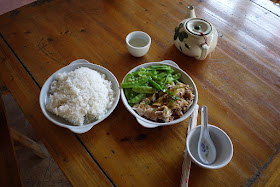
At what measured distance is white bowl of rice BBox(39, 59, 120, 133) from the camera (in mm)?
992

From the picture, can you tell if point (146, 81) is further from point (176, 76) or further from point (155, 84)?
point (176, 76)

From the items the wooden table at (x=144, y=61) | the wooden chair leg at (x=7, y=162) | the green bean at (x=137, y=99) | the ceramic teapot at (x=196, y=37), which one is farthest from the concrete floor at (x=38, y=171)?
the ceramic teapot at (x=196, y=37)

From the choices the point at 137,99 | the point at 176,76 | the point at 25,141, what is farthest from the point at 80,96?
the point at 25,141

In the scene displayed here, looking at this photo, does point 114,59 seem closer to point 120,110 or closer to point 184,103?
point 120,110

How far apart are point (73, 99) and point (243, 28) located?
1264 mm

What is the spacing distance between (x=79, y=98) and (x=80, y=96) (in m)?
0.01

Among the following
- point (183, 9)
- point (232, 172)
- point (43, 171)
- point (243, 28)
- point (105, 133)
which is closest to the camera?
point (232, 172)

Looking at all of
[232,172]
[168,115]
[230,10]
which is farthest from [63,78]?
[230,10]

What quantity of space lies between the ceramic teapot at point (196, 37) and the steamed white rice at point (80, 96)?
50 centimetres

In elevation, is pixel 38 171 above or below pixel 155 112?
below

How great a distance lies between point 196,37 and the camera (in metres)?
1.19

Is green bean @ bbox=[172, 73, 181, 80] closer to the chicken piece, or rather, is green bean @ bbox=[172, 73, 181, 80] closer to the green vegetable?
the green vegetable

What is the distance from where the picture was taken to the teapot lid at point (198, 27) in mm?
1200

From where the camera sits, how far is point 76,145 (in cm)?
99
